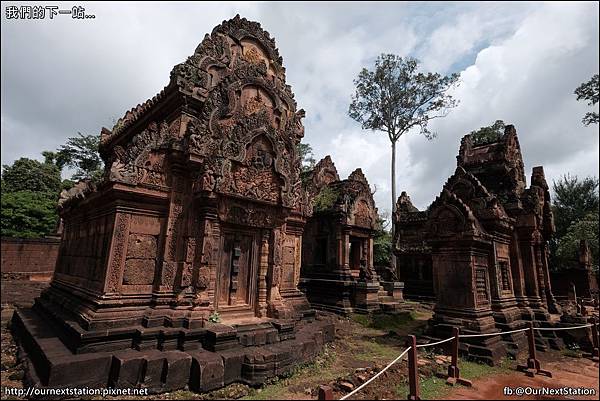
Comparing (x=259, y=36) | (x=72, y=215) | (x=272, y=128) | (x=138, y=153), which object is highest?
(x=259, y=36)

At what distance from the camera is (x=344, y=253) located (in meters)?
15.0

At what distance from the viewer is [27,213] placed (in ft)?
76.8

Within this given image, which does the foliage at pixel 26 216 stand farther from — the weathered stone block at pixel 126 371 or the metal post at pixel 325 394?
the metal post at pixel 325 394

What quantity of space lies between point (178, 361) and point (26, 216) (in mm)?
25224

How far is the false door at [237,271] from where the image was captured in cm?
736

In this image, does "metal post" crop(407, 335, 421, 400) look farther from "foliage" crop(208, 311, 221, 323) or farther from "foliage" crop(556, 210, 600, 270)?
"foliage" crop(556, 210, 600, 270)

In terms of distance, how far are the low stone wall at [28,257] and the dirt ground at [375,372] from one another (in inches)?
433

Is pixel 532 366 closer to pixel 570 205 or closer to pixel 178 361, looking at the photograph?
pixel 178 361

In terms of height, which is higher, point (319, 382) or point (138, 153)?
point (138, 153)

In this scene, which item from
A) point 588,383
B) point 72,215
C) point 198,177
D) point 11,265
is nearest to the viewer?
Result: point 588,383

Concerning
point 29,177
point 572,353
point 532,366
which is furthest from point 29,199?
point 572,353

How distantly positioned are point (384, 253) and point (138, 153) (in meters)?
25.5

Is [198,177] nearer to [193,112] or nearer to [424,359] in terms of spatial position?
[193,112]

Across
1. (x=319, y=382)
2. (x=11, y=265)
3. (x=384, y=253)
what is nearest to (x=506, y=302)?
(x=319, y=382)
